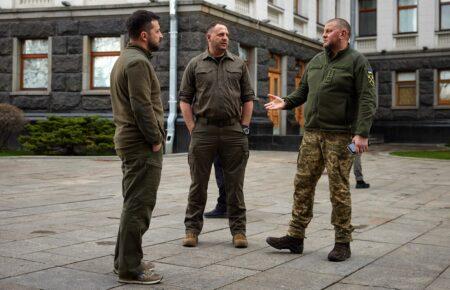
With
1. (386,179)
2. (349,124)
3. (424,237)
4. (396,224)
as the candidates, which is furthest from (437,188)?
(349,124)

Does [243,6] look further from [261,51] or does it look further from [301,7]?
[301,7]

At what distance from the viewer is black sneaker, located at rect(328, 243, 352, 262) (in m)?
5.34

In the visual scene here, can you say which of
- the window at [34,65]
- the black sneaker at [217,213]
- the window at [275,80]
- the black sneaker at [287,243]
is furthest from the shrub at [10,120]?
the black sneaker at [287,243]

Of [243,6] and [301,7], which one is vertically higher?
[301,7]

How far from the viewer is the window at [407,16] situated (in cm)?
3009

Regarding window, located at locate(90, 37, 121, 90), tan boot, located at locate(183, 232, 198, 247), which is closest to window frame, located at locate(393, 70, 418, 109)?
window, located at locate(90, 37, 121, 90)

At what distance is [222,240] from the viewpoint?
20.2 feet

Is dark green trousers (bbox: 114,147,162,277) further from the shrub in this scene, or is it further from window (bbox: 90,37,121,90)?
window (bbox: 90,37,121,90)

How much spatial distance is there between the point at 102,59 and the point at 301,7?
30.5 ft

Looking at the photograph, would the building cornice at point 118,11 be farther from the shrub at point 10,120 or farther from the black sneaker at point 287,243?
the black sneaker at point 287,243

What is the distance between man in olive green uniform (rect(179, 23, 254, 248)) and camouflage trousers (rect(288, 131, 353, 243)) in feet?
1.92

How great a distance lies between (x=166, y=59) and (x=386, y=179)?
8.22 meters

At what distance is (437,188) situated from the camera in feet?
36.6

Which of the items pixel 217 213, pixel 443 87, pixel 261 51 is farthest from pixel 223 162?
pixel 443 87
